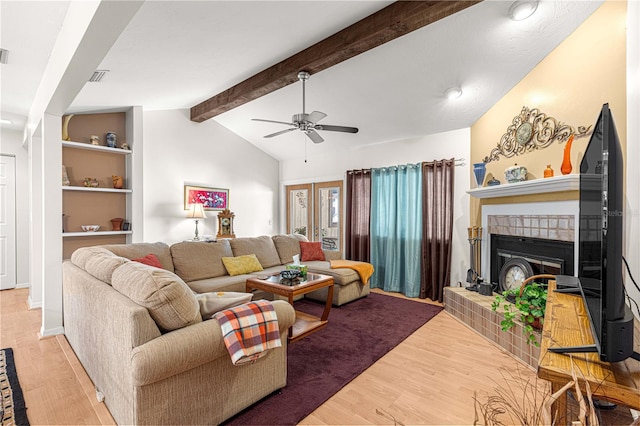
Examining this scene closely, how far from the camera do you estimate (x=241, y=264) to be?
4098mm

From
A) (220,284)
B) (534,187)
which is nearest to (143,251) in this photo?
(220,284)

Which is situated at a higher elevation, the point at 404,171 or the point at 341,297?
the point at 404,171

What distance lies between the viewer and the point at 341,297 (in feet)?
13.4

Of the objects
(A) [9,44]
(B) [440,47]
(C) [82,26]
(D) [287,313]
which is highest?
(B) [440,47]

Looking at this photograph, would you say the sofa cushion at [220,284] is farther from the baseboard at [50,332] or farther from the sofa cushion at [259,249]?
the baseboard at [50,332]

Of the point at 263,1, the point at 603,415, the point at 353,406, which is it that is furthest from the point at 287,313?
the point at 263,1

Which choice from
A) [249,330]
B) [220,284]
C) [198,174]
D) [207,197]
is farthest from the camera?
[207,197]

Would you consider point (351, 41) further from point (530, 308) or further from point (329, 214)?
point (329, 214)

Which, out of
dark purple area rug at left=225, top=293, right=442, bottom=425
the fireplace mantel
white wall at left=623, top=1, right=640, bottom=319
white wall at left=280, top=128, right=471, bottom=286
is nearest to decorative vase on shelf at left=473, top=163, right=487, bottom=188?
the fireplace mantel

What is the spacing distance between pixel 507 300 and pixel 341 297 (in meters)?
1.90

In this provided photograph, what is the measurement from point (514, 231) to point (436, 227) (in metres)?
1.15

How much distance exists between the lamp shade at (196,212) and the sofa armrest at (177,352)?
3564 millimetres

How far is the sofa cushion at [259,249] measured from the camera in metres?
4.39

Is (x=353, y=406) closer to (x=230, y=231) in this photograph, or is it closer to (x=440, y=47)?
(x=440, y=47)
